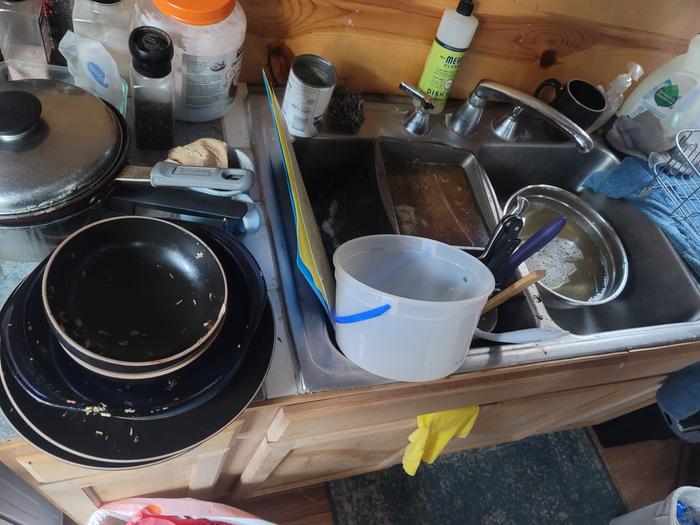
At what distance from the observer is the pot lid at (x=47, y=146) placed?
56cm

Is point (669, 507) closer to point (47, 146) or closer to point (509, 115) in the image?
point (509, 115)

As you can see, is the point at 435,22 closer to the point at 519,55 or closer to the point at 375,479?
the point at 519,55

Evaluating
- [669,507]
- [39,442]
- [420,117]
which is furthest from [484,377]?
[669,507]

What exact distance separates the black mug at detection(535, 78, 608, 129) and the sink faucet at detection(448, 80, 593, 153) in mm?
55

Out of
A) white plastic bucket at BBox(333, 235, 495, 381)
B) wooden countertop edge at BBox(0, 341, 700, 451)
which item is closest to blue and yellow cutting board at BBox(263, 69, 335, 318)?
white plastic bucket at BBox(333, 235, 495, 381)

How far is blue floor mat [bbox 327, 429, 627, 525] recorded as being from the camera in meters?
1.48

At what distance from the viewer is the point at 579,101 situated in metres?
1.08

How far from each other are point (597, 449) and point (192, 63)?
5.48 ft

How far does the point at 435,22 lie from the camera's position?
998mm

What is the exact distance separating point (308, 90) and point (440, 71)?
0.95ft

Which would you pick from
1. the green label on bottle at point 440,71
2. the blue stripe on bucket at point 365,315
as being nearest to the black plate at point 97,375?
the blue stripe on bucket at point 365,315

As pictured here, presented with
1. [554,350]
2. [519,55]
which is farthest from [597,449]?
[519,55]

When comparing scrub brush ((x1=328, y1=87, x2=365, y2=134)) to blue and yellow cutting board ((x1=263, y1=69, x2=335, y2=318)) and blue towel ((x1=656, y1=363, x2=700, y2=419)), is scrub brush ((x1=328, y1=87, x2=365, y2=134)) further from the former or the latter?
blue towel ((x1=656, y1=363, x2=700, y2=419))

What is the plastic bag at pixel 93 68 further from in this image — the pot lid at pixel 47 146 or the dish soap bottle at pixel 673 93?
the dish soap bottle at pixel 673 93
